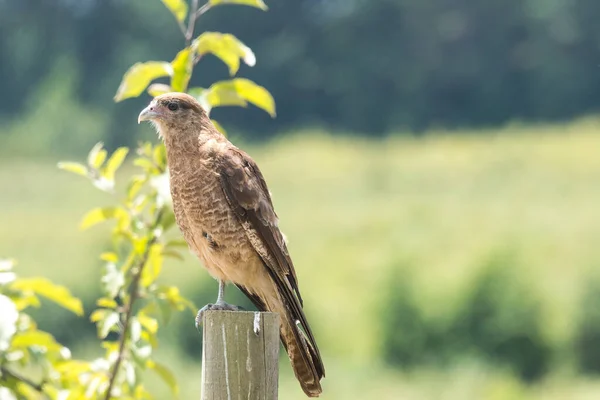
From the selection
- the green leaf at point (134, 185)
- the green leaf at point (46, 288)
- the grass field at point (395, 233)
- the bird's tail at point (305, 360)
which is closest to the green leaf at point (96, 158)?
the green leaf at point (134, 185)

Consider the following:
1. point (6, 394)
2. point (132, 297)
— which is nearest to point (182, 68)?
point (132, 297)

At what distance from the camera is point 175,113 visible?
362 cm

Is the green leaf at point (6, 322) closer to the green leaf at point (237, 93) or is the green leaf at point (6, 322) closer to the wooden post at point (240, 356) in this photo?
the wooden post at point (240, 356)

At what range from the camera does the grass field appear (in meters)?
9.84

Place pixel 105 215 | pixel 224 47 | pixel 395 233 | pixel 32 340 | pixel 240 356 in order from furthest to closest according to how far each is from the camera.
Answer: pixel 395 233 → pixel 105 215 → pixel 224 47 → pixel 32 340 → pixel 240 356

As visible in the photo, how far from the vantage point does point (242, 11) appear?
640 inches

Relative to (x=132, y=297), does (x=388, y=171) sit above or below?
above

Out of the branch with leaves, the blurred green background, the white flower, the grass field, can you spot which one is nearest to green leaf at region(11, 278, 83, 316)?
the branch with leaves

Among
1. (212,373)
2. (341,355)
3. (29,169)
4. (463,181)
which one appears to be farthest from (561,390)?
(212,373)

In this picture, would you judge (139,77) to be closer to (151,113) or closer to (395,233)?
(151,113)

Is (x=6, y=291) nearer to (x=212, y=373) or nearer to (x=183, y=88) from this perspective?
(x=183, y=88)

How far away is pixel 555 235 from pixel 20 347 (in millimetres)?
9144

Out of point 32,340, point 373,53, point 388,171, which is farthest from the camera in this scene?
point 373,53

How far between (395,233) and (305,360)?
27.1 ft
